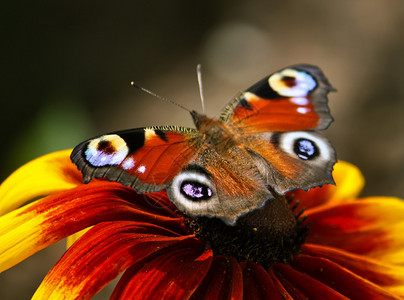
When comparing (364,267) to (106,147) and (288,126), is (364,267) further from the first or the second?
(106,147)

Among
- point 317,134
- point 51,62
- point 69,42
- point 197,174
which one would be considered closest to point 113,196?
point 197,174

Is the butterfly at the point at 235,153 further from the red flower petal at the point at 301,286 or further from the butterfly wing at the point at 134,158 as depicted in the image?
the red flower petal at the point at 301,286

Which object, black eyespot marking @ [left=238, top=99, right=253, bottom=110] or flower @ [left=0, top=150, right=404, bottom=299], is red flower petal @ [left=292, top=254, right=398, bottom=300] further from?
black eyespot marking @ [left=238, top=99, right=253, bottom=110]

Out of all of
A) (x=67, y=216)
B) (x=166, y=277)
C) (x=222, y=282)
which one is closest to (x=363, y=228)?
(x=222, y=282)

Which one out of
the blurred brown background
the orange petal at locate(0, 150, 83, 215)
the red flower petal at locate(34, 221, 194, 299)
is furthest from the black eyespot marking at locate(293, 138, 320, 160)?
the blurred brown background

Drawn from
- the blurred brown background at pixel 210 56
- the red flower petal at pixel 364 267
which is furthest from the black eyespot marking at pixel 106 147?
the blurred brown background at pixel 210 56

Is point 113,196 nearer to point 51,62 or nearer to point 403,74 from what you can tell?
point 51,62
